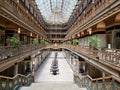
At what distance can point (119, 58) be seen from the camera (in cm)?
876

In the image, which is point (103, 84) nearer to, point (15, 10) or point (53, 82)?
point (15, 10)

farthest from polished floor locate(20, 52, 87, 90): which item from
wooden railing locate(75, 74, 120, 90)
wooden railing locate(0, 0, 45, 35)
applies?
wooden railing locate(0, 0, 45, 35)

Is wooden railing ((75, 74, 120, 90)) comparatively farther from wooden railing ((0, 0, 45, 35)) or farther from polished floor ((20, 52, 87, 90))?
wooden railing ((0, 0, 45, 35))

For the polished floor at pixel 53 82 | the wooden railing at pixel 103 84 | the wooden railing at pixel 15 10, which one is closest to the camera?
the wooden railing at pixel 103 84

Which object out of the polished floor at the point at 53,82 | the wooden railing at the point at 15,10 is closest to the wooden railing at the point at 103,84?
the polished floor at the point at 53,82

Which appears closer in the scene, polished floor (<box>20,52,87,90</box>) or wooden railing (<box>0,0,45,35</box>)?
wooden railing (<box>0,0,45,35</box>)

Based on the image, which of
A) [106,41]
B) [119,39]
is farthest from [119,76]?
[106,41]

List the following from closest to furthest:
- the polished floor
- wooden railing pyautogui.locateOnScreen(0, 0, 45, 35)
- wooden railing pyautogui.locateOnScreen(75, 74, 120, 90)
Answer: wooden railing pyautogui.locateOnScreen(75, 74, 120, 90) < wooden railing pyautogui.locateOnScreen(0, 0, 45, 35) < the polished floor

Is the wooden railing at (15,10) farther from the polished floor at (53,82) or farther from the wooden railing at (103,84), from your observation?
the wooden railing at (103,84)

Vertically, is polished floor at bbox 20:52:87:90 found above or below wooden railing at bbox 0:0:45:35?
below

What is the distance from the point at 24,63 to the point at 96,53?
15.6m

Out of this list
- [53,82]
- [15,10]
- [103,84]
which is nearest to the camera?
[103,84]

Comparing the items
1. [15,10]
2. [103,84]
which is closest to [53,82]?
[15,10]

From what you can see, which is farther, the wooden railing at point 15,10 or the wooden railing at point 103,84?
the wooden railing at point 15,10
